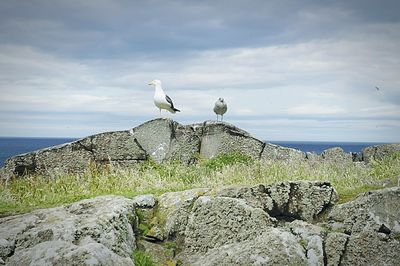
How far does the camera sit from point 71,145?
1577cm

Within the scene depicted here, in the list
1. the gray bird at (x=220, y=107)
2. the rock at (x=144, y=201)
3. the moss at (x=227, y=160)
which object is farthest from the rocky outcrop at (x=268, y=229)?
the gray bird at (x=220, y=107)

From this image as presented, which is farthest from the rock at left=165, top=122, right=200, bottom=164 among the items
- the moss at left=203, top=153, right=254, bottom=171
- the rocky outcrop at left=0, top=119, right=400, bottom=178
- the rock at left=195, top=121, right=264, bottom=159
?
the moss at left=203, top=153, right=254, bottom=171

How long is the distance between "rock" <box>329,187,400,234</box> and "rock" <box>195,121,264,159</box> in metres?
8.45

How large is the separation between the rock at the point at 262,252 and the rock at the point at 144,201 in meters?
1.39

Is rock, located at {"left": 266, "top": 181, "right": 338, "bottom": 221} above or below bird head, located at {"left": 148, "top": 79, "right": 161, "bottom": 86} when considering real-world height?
below

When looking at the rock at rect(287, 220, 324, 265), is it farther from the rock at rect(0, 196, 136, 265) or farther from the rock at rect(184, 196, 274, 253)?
the rock at rect(0, 196, 136, 265)

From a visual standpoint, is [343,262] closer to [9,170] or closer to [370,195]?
[370,195]

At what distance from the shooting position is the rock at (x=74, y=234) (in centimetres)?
652

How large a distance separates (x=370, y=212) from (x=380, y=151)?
39.3 ft

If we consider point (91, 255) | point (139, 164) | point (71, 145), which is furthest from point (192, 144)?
point (91, 255)

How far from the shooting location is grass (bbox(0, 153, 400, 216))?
33.2 feet

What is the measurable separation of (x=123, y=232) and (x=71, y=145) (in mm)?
8360

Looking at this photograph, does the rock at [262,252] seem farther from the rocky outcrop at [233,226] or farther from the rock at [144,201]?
the rock at [144,201]

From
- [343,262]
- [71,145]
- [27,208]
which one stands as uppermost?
[71,145]
